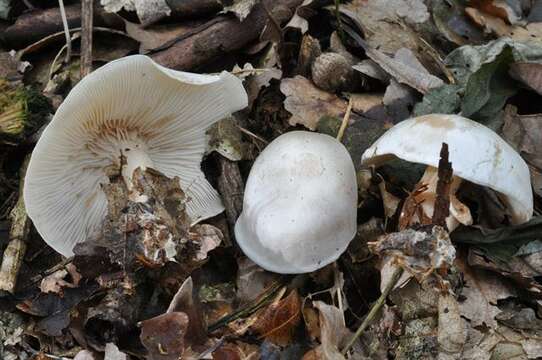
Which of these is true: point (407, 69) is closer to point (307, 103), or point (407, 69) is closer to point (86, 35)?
point (307, 103)

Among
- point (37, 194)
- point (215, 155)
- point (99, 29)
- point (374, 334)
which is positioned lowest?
point (374, 334)

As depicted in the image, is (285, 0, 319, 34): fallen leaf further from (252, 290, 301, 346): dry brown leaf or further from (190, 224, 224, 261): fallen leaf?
(252, 290, 301, 346): dry brown leaf

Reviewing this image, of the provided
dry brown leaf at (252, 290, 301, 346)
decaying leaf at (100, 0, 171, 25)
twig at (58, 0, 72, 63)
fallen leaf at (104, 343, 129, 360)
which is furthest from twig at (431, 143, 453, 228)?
twig at (58, 0, 72, 63)

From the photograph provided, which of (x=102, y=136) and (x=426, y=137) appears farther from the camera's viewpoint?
(x=102, y=136)

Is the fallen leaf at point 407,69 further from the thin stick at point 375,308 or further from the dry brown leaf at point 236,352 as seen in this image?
the dry brown leaf at point 236,352

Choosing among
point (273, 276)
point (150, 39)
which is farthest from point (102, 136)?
point (273, 276)

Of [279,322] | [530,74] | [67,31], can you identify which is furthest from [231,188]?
[530,74]

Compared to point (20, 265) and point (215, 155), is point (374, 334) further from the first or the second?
point (20, 265)
